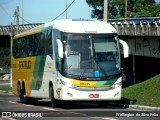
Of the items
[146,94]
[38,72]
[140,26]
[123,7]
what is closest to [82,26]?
[38,72]

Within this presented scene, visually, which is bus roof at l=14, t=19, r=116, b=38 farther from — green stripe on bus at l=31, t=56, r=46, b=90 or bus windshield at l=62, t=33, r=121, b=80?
green stripe on bus at l=31, t=56, r=46, b=90

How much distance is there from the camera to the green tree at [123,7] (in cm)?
9638

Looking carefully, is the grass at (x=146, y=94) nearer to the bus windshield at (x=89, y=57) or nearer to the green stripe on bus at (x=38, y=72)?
the bus windshield at (x=89, y=57)

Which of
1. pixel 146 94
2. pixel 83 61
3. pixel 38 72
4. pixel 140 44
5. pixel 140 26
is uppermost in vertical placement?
pixel 140 26

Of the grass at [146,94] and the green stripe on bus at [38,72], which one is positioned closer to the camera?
the grass at [146,94]

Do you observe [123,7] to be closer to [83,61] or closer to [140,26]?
[140,26]

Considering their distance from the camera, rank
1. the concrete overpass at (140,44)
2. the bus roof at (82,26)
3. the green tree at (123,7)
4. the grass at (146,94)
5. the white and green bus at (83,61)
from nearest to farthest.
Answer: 1. the white and green bus at (83,61)
2. the bus roof at (82,26)
3. the grass at (146,94)
4. the concrete overpass at (140,44)
5. the green tree at (123,7)

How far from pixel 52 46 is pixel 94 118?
22.4 feet

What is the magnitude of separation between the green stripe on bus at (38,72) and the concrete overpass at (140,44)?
63.5 ft

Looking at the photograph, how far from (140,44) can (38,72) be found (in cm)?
2430

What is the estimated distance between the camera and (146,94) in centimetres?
2688

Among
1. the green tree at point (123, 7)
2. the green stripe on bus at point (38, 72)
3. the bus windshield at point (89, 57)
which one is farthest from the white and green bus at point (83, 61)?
the green tree at point (123, 7)

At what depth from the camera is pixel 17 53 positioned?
103 feet

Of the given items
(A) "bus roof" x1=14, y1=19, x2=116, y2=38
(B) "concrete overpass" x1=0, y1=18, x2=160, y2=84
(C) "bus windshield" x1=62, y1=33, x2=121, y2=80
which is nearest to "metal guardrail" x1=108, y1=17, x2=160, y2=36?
(B) "concrete overpass" x1=0, y1=18, x2=160, y2=84
